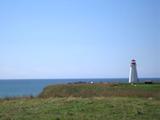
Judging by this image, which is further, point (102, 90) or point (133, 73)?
point (133, 73)

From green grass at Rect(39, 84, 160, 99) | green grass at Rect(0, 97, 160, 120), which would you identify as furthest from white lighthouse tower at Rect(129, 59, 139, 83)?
green grass at Rect(0, 97, 160, 120)

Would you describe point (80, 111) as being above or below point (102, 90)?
below

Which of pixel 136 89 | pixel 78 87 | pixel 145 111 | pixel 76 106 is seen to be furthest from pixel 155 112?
pixel 78 87

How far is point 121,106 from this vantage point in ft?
68.3

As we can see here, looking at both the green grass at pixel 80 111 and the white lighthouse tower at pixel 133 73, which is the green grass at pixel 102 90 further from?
the green grass at pixel 80 111

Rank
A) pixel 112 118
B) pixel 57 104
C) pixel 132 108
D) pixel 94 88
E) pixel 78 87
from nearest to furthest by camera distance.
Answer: pixel 112 118 < pixel 132 108 < pixel 57 104 < pixel 94 88 < pixel 78 87

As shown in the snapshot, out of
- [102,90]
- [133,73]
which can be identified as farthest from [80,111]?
[133,73]

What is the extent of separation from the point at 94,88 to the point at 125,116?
2545 centimetres

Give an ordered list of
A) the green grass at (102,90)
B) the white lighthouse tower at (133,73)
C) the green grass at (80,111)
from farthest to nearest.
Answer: the white lighthouse tower at (133,73) → the green grass at (102,90) → the green grass at (80,111)

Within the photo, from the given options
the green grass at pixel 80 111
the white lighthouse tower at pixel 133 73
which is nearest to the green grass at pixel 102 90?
the white lighthouse tower at pixel 133 73

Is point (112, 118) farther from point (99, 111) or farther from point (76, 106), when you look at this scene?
point (76, 106)

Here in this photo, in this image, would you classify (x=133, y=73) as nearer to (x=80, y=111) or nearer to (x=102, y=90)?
(x=102, y=90)

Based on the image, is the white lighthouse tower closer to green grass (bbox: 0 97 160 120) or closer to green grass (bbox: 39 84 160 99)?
green grass (bbox: 39 84 160 99)

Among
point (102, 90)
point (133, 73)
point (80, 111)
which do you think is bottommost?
point (80, 111)
